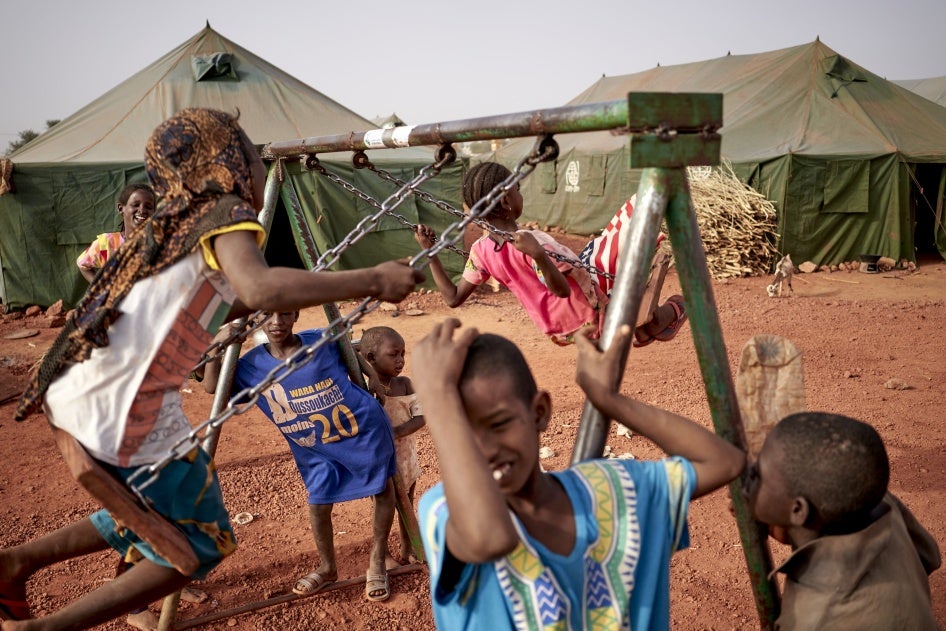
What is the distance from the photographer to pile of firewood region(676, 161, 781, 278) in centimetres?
1197

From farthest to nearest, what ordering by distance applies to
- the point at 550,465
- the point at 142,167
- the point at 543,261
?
the point at 142,167, the point at 550,465, the point at 543,261

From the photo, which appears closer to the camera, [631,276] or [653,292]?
[631,276]

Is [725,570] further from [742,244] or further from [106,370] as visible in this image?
[742,244]

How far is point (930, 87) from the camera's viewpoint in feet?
75.0

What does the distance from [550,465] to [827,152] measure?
389 inches

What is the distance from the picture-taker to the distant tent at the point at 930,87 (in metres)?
22.0

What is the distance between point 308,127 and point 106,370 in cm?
992

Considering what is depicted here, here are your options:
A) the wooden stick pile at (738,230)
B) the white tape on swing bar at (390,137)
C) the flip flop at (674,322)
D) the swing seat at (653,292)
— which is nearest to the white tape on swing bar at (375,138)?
the white tape on swing bar at (390,137)

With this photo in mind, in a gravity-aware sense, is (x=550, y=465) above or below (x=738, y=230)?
below

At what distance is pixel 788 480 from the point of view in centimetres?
177

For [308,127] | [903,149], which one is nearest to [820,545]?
[308,127]

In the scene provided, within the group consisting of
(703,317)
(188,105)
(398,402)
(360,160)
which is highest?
(188,105)

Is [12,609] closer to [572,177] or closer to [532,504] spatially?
[532,504]

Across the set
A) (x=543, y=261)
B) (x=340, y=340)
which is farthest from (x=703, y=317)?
(x=340, y=340)
